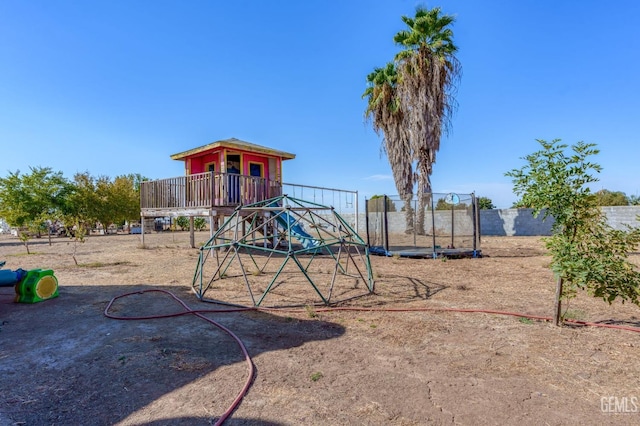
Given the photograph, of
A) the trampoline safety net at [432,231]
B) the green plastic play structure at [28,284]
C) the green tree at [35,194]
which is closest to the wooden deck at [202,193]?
the trampoline safety net at [432,231]

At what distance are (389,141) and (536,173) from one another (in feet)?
62.2

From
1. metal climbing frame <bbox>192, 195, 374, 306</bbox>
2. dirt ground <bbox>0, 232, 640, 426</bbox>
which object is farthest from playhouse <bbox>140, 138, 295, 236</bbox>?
dirt ground <bbox>0, 232, 640, 426</bbox>

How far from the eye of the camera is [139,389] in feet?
10.5

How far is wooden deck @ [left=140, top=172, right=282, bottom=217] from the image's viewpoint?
12906 mm

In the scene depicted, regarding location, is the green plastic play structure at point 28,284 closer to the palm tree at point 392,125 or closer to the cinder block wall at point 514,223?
the palm tree at point 392,125

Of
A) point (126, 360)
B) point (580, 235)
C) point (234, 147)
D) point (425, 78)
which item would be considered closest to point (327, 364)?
point (126, 360)

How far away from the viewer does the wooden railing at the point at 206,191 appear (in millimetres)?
12906

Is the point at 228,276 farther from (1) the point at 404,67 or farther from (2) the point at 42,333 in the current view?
(1) the point at 404,67

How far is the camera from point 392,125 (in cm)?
2262

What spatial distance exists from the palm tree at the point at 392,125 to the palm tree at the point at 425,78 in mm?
1537

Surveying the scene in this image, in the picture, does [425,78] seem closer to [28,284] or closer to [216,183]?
[216,183]

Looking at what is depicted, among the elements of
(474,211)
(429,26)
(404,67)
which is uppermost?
(429,26)

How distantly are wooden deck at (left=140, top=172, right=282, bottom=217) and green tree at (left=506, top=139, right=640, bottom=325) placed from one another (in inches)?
366

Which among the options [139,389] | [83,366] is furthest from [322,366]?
[83,366]
